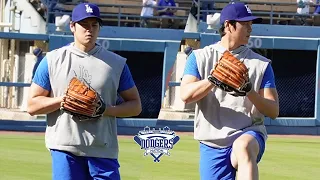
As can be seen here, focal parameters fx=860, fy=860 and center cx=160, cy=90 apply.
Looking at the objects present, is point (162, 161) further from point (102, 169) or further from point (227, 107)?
point (102, 169)

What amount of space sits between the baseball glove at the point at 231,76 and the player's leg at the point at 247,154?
28cm

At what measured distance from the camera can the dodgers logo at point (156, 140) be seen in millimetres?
12970

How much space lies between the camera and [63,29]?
1742 centimetres

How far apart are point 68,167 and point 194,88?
0.91 m

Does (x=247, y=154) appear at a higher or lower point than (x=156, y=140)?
higher

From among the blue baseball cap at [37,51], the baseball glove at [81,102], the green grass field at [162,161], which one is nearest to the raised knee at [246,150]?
the baseball glove at [81,102]

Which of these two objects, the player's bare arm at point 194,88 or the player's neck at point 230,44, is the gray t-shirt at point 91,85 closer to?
the player's bare arm at point 194,88

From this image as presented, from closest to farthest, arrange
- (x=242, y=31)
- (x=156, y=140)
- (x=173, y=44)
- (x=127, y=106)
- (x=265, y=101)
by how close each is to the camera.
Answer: (x=127, y=106)
(x=265, y=101)
(x=242, y=31)
(x=156, y=140)
(x=173, y=44)

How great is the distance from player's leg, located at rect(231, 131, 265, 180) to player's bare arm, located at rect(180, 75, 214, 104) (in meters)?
0.34

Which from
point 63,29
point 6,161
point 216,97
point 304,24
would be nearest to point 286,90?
point 304,24

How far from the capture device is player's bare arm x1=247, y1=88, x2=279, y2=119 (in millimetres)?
4973

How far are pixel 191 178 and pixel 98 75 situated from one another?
5.38m

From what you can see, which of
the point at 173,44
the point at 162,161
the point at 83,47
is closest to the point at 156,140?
the point at 173,44

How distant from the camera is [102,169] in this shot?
465cm
